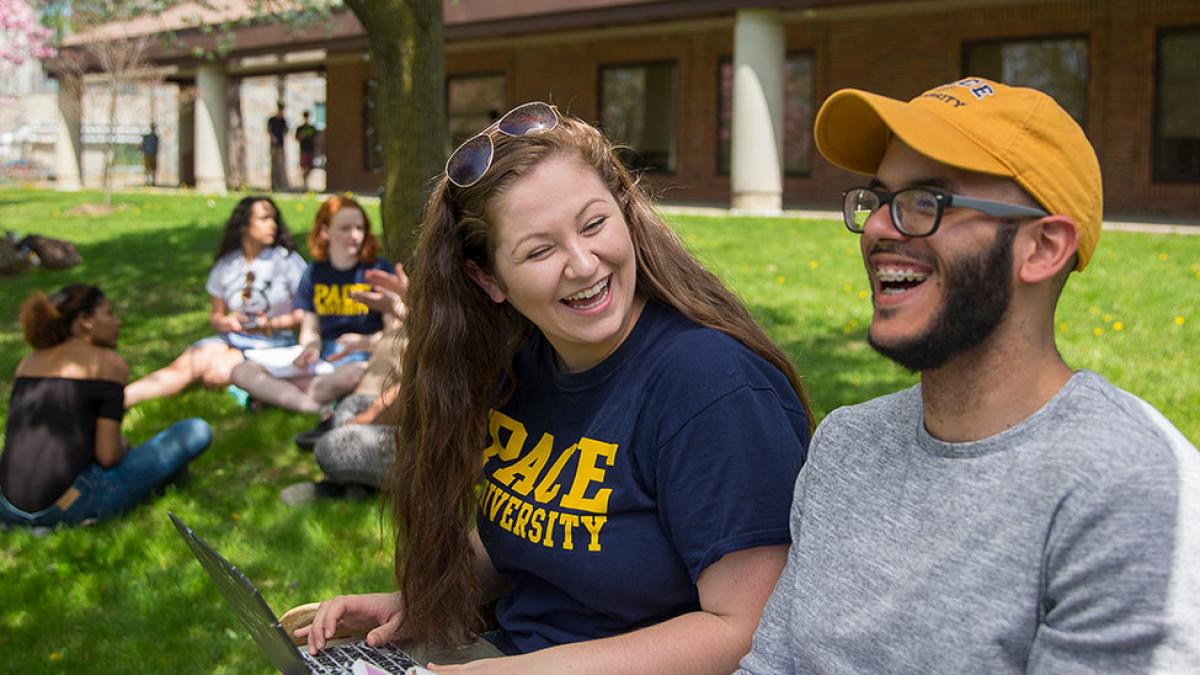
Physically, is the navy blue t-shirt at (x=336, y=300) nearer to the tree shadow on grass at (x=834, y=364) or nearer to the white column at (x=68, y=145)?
the tree shadow on grass at (x=834, y=364)

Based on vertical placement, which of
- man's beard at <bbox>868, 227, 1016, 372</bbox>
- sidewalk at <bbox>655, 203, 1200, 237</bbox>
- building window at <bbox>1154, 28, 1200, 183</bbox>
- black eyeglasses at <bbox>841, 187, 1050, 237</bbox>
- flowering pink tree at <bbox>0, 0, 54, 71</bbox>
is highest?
flowering pink tree at <bbox>0, 0, 54, 71</bbox>

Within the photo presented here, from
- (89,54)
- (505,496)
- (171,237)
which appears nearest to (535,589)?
(505,496)

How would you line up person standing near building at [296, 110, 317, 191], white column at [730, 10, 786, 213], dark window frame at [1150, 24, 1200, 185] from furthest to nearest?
1. person standing near building at [296, 110, 317, 191]
2. white column at [730, 10, 786, 213]
3. dark window frame at [1150, 24, 1200, 185]

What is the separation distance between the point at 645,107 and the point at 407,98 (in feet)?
57.9

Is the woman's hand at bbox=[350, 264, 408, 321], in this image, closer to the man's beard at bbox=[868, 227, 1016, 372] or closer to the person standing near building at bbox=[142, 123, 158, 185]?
the man's beard at bbox=[868, 227, 1016, 372]

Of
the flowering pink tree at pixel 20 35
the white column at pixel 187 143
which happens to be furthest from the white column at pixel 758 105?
the white column at pixel 187 143

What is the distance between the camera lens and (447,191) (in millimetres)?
2584

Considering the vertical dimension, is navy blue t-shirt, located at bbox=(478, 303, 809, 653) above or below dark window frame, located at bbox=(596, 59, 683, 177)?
below

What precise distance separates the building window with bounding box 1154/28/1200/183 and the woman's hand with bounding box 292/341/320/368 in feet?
45.8

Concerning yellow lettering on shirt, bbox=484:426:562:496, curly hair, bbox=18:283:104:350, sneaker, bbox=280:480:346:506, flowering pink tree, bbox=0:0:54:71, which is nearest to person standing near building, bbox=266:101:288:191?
flowering pink tree, bbox=0:0:54:71

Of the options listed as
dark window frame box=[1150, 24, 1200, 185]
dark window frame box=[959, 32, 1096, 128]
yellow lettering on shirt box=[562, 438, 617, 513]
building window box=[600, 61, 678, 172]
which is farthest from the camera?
building window box=[600, 61, 678, 172]

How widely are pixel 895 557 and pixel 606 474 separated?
667 mm

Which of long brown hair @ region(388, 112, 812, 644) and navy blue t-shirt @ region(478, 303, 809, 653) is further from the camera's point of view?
long brown hair @ region(388, 112, 812, 644)

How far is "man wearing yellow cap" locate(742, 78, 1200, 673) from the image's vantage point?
1546 mm
